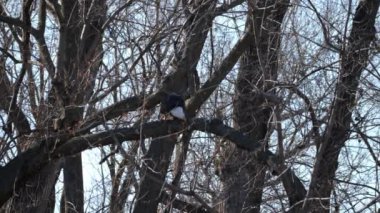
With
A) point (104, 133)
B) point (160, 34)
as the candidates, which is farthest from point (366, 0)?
point (104, 133)

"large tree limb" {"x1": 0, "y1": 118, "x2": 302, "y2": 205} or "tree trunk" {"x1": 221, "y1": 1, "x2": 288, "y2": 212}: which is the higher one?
"tree trunk" {"x1": 221, "y1": 1, "x2": 288, "y2": 212}

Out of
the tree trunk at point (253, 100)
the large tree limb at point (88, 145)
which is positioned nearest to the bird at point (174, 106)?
the large tree limb at point (88, 145)

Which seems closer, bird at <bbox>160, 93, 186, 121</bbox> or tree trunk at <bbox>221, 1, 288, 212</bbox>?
bird at <bbox>160, 93, 186, 121</bbox>

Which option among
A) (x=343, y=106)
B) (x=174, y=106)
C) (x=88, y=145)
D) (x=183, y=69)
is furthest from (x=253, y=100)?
(x=88, y=145)

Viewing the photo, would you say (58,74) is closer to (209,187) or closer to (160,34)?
(160,34)

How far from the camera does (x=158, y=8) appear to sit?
10438mm

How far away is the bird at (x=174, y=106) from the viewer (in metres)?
8.62

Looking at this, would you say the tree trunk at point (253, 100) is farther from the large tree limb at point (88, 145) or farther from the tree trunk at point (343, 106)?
the tree trunk at point (343, 106)

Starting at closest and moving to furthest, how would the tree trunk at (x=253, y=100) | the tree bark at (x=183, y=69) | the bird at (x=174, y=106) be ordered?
the bird at (x=174, y=106) → the tree trunk at (x=253, y=100) → the tree bark at (x=183, y=69)

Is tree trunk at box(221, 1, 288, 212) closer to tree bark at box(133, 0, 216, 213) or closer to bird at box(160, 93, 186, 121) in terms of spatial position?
tree bark at box(133, 0, 216, 213)

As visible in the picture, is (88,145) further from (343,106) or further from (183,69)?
(343,106)

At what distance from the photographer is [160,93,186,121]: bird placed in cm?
862

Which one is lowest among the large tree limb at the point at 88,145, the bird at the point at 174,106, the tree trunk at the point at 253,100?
the large tree limb at the point at 88,145

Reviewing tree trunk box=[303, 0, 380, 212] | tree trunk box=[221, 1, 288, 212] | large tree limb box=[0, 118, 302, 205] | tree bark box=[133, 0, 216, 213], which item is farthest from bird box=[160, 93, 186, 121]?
tree trunk box=[303, 0, 380, 212]
